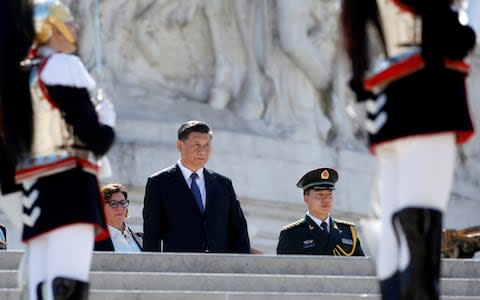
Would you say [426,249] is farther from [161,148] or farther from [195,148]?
[161,148]

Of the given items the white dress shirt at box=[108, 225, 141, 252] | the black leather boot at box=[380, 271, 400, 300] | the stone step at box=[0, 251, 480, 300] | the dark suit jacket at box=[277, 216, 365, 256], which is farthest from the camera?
the dark suit jacket at box=[277, 216, 365, 256]

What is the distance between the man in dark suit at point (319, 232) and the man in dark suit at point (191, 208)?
0.42m

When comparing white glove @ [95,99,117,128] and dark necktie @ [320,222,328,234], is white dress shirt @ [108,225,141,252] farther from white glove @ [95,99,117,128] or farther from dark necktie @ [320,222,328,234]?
white glove @ [95,99,117,128]

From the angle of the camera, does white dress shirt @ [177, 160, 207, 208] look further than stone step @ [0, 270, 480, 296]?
Yes

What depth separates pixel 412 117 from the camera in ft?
27.2

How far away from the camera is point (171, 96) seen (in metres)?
20.0

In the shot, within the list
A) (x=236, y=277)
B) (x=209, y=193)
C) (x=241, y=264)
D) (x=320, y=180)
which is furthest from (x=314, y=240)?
(x=236, y=277)

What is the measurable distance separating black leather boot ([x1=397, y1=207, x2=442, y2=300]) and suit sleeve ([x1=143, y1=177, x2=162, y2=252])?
4.80 m

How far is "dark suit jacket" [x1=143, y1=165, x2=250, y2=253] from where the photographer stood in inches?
511

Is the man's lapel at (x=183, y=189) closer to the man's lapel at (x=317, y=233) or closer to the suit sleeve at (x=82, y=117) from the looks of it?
the man's lapel at (x=317, y=233)

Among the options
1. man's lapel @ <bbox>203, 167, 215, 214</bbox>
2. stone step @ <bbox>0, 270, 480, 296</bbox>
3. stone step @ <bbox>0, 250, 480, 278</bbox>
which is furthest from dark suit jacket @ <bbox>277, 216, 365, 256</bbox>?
stone step @ <bbox>0, 270, 480, 296</bbox>

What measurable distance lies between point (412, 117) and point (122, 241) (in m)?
5.30

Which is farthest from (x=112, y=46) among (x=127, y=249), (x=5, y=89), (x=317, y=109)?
(x=5, y=89)

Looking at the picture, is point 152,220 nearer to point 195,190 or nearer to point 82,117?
point 195,190
